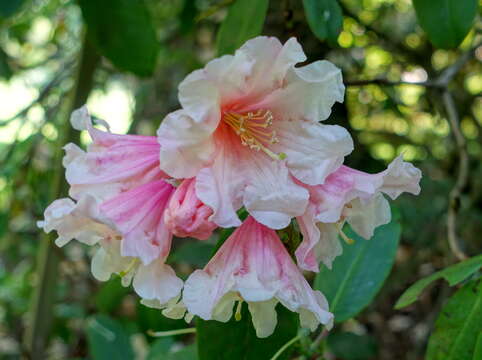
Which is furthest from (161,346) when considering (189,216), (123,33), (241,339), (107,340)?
(189,216)

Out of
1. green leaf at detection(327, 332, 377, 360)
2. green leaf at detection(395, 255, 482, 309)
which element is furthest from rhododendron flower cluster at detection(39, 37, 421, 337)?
green leaf at detection(327, 332, 377, 360)

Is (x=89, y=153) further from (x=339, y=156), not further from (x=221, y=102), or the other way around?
(x=339, y=156)

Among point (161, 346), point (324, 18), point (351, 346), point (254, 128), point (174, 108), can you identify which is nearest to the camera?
point (254, 128)

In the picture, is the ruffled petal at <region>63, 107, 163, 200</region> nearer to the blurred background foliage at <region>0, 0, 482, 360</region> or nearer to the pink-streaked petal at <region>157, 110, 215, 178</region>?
the pink-streaked petal at <region>157, 110, 215, 178</region>

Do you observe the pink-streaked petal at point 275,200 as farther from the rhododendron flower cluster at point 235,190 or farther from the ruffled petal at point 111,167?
the ruffled petal at point 111,167

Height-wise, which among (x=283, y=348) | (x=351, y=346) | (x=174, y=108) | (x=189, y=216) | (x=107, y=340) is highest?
(x=189, y=216)

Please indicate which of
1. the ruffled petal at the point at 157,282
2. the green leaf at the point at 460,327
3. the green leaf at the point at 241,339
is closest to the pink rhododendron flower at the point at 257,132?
the ruffled petal at the point at 157,282

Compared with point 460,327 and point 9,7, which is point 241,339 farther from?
point 9,7
